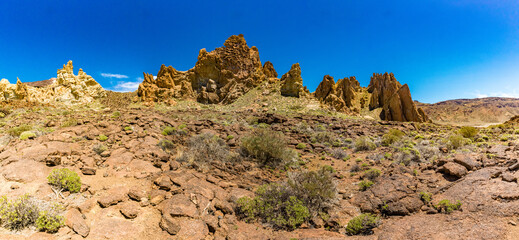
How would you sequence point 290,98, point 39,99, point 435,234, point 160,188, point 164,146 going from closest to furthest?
point 435,234
point 160,188
point 164,146
point 39,99
point 290,98

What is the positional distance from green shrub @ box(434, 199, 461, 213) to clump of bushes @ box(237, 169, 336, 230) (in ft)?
9.41

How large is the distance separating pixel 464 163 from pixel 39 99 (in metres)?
45.9

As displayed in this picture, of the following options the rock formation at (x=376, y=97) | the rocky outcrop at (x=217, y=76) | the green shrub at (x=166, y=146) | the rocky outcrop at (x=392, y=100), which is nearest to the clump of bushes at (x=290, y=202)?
the green shrub at (x=166, y=146)

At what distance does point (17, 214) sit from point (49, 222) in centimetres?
63

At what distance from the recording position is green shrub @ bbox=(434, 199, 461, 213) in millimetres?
5333

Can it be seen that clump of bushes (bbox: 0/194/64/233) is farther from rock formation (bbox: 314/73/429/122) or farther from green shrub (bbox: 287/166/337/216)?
rock formation (bbox: 314/73/429/122)

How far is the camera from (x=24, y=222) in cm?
417

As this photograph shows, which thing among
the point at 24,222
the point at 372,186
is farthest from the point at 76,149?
the point at 372,186

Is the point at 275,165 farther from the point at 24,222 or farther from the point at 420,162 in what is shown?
the point at 24,222

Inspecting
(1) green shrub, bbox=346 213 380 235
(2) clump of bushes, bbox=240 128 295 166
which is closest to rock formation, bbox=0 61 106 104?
(2) clump of bushes, bbox=240 128 295 166

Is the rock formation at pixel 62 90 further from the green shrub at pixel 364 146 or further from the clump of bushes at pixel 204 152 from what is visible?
the green shrub at pixel 364 146

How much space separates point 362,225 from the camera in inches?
214

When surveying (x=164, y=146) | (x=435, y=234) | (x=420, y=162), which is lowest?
(x=435, y=234)

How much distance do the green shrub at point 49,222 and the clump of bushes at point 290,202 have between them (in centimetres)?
414
